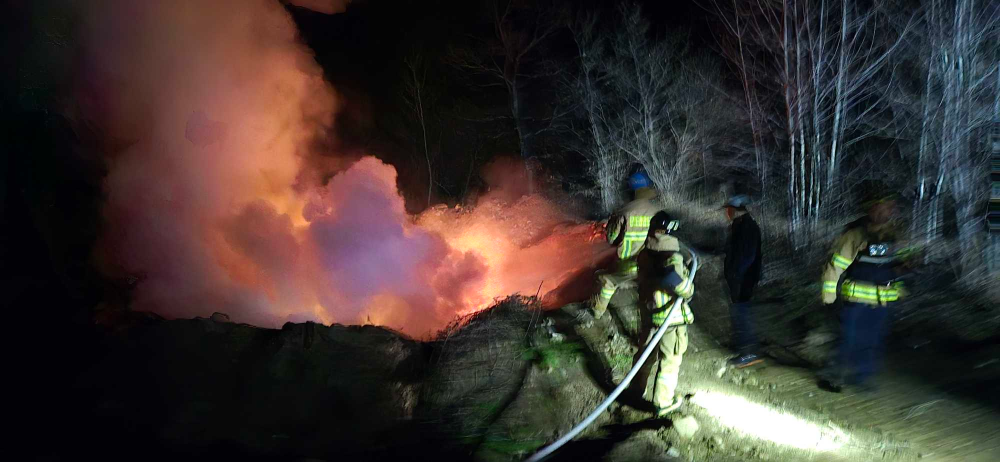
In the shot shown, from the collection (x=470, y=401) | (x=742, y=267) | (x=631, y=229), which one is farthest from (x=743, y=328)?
(x=470, y=401)

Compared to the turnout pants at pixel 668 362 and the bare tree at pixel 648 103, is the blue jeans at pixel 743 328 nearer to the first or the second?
the turnout pants at pixel 668 362

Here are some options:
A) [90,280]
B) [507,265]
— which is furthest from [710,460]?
[90,280]

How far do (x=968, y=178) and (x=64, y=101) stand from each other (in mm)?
14509

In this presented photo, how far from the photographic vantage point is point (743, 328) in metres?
6.73

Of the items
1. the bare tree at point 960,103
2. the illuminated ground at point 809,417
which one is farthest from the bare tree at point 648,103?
the illuminated ground at point 809,417

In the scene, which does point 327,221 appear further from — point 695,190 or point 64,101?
point 695,190

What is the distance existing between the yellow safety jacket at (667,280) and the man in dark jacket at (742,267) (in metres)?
2.16

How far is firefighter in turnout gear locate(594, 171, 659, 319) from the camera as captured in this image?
20.1 feet

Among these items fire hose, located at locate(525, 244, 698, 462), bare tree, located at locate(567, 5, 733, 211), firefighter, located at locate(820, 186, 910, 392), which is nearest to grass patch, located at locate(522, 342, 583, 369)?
fire hose, located at locate(525, 244, 698, 462)

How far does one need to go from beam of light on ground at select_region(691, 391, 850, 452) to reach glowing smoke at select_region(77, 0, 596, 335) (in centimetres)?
394

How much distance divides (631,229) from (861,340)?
2.43m

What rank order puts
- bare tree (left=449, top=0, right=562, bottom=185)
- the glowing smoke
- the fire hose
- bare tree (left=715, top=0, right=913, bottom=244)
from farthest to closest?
bare tree (left=449, top=0, right=562, bottom=185) → bare tree (left=715, top=0, right=913, bottom=244) → the glowing smoke → the fire hose

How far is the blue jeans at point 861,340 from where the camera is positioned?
521 centimetres

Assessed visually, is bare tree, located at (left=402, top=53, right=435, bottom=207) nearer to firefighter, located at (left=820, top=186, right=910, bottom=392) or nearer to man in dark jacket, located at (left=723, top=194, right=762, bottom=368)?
man in dark jacket, located at (left=723, top=194, right=762, bottom=368)
